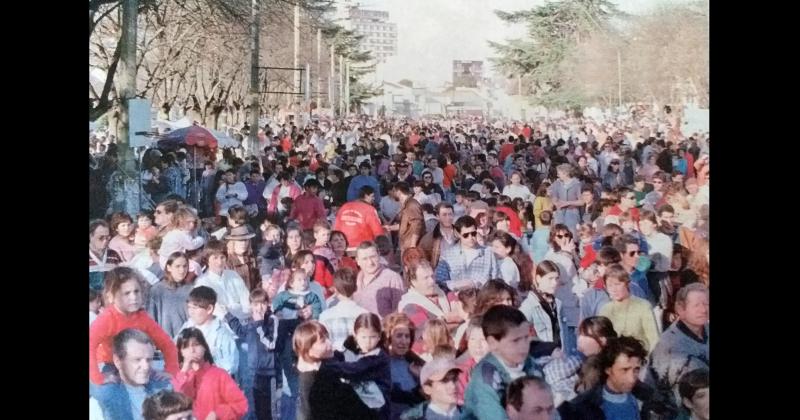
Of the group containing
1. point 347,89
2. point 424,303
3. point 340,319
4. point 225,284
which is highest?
point 347,89

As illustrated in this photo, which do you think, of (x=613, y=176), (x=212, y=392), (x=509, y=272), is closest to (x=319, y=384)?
(x=212, y=392)

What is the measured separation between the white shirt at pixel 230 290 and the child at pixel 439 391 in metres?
1.26

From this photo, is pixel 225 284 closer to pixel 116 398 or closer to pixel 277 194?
pixel 277 194

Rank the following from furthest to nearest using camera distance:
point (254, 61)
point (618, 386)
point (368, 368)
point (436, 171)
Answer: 1. point (436, 171)
2. point (254, 61)
3. point (618, 386)
4. point (368, 368)

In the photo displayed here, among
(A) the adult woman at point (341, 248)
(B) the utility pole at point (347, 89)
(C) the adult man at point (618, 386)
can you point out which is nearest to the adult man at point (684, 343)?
(C) the adult man at point (618, 386)

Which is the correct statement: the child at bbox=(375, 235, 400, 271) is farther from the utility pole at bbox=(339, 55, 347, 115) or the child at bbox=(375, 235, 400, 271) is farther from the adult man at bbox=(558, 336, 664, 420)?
the adult man at bbox=(558, 336, 664, 420)

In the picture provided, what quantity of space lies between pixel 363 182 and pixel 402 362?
1256 millimetres

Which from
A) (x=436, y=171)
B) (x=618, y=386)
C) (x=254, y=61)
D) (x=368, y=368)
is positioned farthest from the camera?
(x=436, y=171)

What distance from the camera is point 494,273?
614 centimetres

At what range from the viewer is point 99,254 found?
19.9 feet

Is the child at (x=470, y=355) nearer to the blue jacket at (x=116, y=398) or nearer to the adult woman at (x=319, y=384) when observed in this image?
the adult woman at (x=319, y=384)
